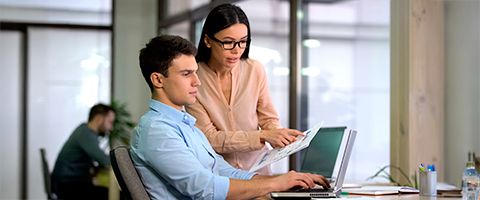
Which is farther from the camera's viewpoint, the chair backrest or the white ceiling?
the white ceiling

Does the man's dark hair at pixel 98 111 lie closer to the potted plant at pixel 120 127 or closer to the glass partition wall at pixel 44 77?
the potted plant at pixel 120 127

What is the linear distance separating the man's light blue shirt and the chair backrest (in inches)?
1.9

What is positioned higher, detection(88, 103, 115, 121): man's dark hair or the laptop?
detection(88, 103, 115, 121): man's dark hair

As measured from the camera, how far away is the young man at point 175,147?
2.14 m

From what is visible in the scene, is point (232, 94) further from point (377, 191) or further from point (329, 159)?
point (377, 191)

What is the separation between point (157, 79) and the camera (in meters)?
2.25

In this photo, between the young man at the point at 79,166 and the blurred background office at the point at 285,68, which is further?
the young man at the point at 79,166

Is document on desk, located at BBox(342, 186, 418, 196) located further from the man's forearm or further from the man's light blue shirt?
the man's light blue shirt

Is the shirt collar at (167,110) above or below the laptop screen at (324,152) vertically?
above

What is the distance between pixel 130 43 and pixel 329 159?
18.5 feet

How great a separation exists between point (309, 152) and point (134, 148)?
2.35 feet

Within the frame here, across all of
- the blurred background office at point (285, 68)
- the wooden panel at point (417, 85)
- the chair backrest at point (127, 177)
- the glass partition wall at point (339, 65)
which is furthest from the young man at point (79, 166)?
the chair backrest at point (127, 177)

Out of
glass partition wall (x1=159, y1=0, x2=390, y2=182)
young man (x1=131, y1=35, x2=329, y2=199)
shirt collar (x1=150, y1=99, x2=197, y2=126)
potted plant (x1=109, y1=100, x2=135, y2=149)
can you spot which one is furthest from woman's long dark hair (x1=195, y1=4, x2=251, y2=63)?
potted plant (x1=109, y1=100, x2=135, y2=149)

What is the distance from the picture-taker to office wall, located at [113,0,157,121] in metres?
7.87
